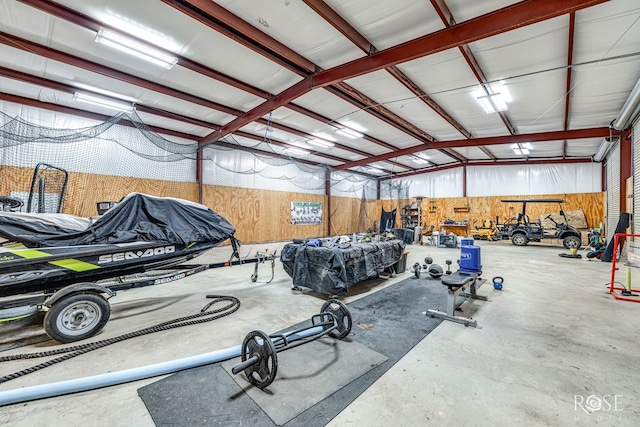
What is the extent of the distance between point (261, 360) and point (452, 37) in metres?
4.90

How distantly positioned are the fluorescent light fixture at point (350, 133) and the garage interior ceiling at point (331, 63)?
0.12 meters

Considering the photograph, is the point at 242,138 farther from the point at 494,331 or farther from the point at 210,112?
the point at 494,331

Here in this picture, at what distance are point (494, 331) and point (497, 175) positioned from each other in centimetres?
1209

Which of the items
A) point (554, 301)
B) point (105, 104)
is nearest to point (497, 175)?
point (554, 301)

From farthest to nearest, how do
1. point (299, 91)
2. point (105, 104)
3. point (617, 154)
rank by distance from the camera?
1. point (617, 154)
2. point (105, 104)
3. point (299, 91)

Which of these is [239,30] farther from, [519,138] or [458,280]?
[519,138]

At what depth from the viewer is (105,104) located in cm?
598

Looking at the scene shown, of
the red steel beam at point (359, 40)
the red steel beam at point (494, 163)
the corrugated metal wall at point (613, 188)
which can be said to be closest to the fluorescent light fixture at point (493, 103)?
the red steel beam at point (359, 40)

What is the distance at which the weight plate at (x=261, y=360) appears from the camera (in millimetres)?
1824

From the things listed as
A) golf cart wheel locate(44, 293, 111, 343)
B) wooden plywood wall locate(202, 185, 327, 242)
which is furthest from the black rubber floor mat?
wooden plywood wall locate(202, 185, 327, 242)

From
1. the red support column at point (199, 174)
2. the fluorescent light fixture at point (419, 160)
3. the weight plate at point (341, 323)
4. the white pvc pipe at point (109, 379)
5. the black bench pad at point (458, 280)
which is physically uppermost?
the fluorescent light fixture at point (419, 160)

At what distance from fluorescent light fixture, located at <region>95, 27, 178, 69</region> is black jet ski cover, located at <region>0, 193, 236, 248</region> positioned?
258 cm

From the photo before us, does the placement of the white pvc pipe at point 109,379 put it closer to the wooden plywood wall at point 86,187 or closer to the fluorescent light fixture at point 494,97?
the wooden plywood wall at point 86,187

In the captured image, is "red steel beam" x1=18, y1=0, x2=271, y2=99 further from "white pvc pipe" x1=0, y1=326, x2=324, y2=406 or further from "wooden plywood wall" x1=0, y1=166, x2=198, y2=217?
"white pvc pipe" x1=0, y1=326, x2=324, y2=406
